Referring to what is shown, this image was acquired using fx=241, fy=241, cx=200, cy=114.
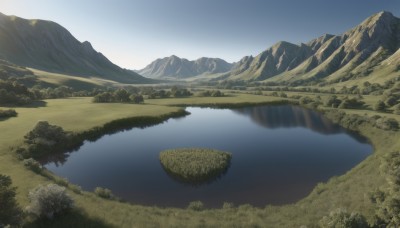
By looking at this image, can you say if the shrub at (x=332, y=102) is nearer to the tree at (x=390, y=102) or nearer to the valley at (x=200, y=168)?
the valley at (x=200, y=168)

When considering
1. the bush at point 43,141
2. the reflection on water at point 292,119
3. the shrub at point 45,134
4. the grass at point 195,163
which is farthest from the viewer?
the reflection on water at point 292,119

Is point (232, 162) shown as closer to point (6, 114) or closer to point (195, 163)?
point (195, 163)

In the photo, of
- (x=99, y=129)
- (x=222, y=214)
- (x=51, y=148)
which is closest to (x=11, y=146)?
(x=51, y=148)

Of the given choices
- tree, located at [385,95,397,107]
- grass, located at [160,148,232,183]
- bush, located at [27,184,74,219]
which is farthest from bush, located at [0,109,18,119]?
tree, located at [385,95,397,107]

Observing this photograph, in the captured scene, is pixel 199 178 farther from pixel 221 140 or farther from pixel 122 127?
pixel 122 127

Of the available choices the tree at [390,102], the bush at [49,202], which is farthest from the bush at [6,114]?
the tree at [390,102]

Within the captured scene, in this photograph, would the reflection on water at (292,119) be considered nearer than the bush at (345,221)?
No

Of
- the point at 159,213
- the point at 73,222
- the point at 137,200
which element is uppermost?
the point at 73,222
